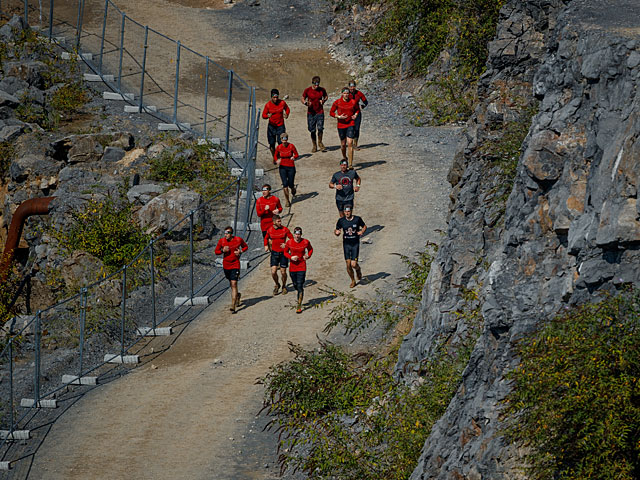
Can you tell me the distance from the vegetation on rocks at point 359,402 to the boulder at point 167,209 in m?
6.17

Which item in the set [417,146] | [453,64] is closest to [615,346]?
[417,146]

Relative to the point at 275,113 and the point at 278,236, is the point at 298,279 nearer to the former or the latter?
the point at 278,236

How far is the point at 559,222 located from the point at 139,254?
10294mm

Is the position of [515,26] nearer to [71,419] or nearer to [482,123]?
[482,123]

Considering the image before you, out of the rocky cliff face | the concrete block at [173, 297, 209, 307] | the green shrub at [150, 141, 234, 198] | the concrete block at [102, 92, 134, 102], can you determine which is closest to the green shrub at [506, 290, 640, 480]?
the rocky cliff face

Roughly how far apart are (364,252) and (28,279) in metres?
8.57

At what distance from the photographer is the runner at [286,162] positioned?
20.4 m

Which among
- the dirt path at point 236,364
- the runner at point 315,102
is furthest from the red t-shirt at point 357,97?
the dirt path at point 236,364

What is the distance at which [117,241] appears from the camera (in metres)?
21.0

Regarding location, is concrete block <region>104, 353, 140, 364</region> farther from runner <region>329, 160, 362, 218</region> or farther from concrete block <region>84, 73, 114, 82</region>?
concrete block <region>84, 73, 114, 82</region>

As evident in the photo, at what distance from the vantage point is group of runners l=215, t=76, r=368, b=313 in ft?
56.6

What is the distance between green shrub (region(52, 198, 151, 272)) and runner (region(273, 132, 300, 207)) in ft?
11.2

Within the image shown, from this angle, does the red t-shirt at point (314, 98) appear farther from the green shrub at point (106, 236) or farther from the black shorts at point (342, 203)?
the green shrub at point (106, 236)

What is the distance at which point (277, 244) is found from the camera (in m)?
17.5
